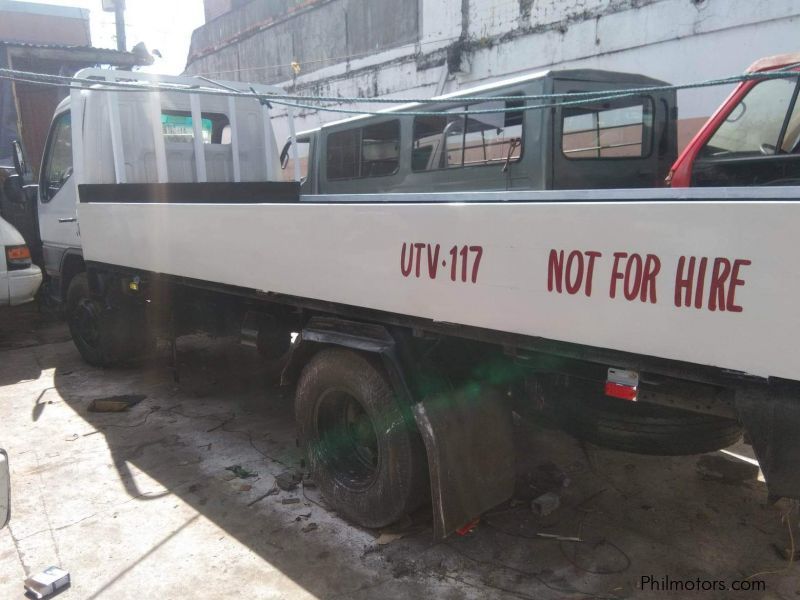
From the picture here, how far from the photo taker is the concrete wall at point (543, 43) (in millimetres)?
7020

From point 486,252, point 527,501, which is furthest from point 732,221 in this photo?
point 527,501

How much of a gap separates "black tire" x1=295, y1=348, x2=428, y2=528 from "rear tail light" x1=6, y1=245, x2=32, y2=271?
205 inches

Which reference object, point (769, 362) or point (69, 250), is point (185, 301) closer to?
point (69, 250)

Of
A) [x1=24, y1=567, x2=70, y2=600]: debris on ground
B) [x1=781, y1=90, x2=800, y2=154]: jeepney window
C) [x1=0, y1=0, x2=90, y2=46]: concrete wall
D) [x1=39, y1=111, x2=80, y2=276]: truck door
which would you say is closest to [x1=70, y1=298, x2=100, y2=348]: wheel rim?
[x1=39, y1=111, x2=80, y2=276]: truck door

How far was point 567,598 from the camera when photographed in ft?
8.52

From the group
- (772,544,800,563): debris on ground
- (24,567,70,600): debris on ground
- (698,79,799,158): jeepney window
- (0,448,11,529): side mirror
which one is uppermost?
(698,79,799,158): jeepney window

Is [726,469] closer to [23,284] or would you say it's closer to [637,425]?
[637,425]

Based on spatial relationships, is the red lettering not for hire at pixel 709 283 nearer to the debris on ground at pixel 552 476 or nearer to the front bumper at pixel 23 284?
the debris on ground at pixel 552 476

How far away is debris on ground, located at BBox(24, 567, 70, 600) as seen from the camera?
8.84ft

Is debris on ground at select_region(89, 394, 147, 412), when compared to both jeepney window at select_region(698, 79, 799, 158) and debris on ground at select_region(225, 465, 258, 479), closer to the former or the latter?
debris on ground at select_region(225, 465, 258, 479)

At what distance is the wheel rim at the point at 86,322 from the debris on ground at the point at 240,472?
2.68 meters

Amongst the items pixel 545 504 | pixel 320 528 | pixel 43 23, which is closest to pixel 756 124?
pixel 545 504

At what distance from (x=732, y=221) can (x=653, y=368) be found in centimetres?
55

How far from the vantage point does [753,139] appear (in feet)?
11.5
